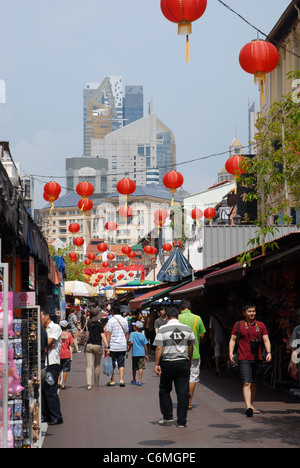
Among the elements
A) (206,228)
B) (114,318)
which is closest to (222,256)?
(206,228)

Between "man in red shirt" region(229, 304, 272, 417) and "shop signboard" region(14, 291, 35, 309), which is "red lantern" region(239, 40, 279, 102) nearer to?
"man in red shirt" region(229, 304, 272, 417)

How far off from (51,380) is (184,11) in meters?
5.58

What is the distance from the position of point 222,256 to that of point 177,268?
1238 centimetres

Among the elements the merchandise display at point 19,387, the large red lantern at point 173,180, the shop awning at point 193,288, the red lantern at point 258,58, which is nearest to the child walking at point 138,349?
the shop awning at point 193,288

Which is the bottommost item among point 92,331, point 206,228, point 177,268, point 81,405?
point 81,405

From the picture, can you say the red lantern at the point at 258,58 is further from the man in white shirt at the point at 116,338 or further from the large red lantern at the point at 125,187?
the large red lantern at the point at 125,187

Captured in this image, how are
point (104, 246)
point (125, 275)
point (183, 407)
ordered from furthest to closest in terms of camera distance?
point (125, 275), point (104, 246), point (183, 407)

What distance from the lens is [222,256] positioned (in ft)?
123

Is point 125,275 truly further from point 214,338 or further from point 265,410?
point 265,410

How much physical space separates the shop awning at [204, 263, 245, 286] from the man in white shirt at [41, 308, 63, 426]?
4236 mm

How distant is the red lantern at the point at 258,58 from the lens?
1223 cm

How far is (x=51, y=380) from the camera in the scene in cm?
1131

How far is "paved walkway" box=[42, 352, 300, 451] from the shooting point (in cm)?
976

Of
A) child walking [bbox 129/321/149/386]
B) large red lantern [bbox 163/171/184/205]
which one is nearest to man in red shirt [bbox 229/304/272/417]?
child walking [bbox 129/321/149/386]
